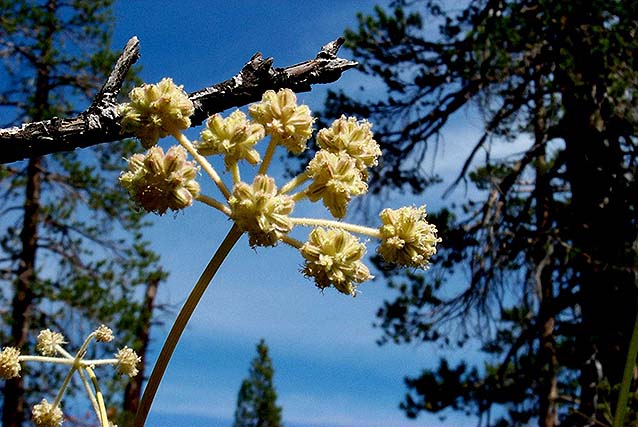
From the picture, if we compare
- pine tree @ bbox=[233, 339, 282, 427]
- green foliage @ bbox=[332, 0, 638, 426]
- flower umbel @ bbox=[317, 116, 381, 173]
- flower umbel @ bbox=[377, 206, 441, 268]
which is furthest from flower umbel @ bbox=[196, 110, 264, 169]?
pine tree @ bbox=[233, 339, 282, 427]

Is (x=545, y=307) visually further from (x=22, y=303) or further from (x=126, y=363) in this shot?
(x=22, y=303)

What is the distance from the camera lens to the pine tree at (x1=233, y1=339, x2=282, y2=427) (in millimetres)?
25391

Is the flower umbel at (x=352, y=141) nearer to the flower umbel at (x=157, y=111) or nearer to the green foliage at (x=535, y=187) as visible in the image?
the flower umbel at (x=157, y=111)

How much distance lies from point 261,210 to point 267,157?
0.14 metres

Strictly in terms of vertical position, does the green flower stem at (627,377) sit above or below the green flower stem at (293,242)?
below

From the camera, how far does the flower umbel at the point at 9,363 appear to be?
1173 millimetres

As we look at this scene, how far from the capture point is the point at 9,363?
3.85ft

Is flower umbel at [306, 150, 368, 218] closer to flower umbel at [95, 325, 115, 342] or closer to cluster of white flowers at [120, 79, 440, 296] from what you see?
cluster of white flowers at [120, 79, 440, 296]

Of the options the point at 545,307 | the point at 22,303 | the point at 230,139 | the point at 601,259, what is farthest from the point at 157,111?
the point at 22,303

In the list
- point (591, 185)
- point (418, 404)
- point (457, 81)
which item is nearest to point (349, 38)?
point (457, 81)

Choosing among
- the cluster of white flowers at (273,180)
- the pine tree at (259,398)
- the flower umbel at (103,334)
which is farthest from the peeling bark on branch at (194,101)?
the pine tree at (259,398)

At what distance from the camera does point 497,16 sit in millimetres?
8781

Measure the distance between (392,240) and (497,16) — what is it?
27.5ft

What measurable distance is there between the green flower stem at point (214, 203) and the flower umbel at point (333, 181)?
141 millimetres
